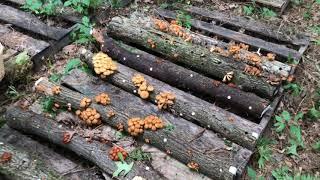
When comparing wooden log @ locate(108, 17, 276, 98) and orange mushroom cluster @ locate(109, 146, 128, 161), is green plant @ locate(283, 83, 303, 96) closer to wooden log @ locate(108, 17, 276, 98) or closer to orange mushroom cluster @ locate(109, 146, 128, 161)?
wooden log @ locate(108, 17, 276, 98)

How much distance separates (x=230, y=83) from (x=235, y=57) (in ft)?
1.30

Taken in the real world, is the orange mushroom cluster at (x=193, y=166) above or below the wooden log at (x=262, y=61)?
below

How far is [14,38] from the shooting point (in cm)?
530

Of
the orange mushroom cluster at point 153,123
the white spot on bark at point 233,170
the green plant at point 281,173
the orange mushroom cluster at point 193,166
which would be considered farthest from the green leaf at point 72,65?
the green plant at point 281,173

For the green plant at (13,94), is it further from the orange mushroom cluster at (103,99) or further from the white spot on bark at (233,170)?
the white spot on bark at (233,170)

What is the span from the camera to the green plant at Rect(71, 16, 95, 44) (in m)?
5.39

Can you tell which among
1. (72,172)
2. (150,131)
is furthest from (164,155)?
(72,172)

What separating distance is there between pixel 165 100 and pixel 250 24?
2.13 m

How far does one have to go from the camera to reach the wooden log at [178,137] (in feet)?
12.4

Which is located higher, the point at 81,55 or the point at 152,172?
the point at 81,55

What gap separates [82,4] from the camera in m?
5.66

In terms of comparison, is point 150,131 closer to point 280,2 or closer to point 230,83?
point 230,83

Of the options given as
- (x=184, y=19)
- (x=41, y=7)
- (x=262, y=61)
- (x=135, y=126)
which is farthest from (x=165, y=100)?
(x=41, y=7)

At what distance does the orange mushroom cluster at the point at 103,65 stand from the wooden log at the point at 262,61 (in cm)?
91
